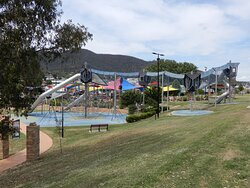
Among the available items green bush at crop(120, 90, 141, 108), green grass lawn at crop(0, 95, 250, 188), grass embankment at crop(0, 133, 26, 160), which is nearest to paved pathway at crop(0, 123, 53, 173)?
grass embankment at crop(0, 133, 26, 160)

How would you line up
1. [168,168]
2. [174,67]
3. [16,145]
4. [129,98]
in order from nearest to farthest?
1. [168,168]
2. [16,145]
3. [129,98]
4. [174,67]

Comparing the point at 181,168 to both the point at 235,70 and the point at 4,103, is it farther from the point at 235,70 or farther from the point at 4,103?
the point at 235,70

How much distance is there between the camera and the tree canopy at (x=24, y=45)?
375 inches

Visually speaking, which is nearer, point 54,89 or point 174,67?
point 54,89

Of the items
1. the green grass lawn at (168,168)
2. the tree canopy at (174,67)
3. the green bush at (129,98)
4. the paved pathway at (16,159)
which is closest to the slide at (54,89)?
the green bush at (129,98)

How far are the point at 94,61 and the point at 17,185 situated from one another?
146223 mm

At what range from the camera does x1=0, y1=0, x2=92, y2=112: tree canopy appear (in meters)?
9.52

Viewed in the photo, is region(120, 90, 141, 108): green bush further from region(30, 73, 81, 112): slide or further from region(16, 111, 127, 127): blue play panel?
region(30, 73, 81, 112): slide

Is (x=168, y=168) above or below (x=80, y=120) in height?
above

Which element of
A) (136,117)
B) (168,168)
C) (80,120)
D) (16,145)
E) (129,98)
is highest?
(129,98)

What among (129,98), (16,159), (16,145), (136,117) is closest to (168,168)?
(16,159)

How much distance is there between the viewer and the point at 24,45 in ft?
32.8

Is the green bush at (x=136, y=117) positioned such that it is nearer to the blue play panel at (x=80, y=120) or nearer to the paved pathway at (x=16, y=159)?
the blue play panel at (x=80, y=120)

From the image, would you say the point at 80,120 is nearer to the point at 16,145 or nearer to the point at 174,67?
the point at 16,145
